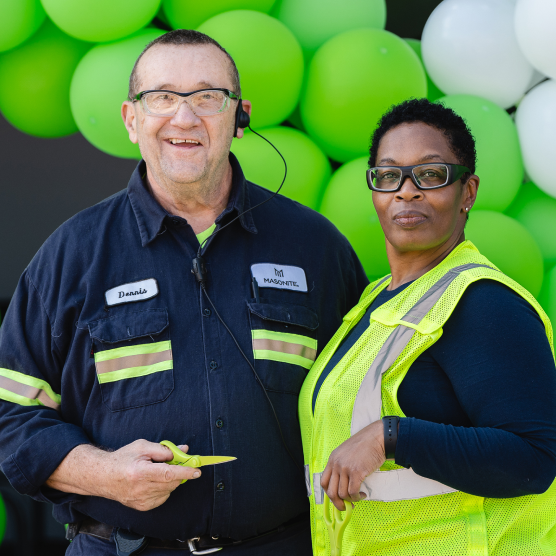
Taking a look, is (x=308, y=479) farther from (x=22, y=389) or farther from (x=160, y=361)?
(x=22, y=389)

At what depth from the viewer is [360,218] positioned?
2.35 metres

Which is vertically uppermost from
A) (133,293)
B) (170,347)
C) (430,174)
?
(430,174)

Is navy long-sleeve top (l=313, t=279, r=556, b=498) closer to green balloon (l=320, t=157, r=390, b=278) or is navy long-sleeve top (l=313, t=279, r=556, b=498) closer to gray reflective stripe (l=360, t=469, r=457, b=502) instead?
gray reflective stripe (l=360, t=469, r=457, b=502)

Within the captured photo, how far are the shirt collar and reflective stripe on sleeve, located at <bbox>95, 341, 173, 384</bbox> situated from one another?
0.31 metres

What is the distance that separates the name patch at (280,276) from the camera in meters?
1.90

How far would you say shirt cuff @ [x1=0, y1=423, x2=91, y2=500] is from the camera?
1679 mm

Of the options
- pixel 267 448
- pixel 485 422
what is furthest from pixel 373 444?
pixel 267 448

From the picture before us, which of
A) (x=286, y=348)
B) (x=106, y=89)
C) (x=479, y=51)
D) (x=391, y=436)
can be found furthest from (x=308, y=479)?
(x=479, y=51)

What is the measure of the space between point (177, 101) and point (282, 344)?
767 millimetres

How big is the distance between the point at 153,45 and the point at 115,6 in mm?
474

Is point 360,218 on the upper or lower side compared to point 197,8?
lower

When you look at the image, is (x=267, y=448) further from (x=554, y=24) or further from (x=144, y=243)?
(x=554, y=24)

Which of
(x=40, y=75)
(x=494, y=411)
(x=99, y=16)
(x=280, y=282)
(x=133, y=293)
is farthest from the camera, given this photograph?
(x=40, y=75)

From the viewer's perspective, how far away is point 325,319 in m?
2.00
